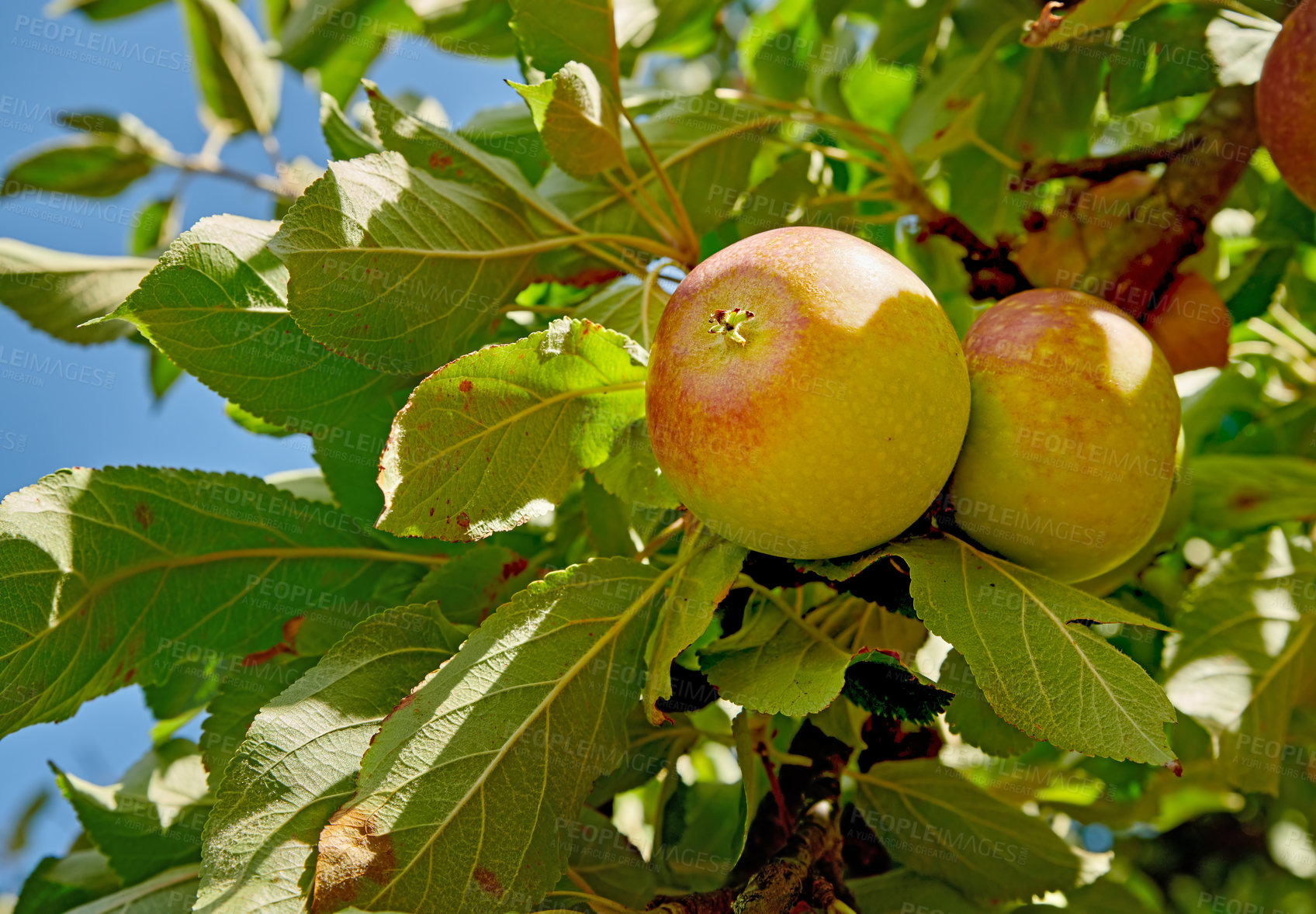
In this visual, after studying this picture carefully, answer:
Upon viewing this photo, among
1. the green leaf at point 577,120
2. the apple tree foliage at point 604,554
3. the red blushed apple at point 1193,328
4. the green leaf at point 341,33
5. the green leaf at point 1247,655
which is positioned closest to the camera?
the apple tree foliage at point 604,554

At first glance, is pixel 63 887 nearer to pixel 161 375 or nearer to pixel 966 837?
pixel 161 375

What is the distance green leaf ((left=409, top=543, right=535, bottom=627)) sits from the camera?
1099mm

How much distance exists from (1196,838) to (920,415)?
385 centimetres

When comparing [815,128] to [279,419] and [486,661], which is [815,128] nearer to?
[279,419]

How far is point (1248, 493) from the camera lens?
128 cm

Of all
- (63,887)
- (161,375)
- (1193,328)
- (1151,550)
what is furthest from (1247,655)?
(161,375)

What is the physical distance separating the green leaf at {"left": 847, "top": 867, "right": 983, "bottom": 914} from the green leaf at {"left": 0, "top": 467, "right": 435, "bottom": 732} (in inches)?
30.4

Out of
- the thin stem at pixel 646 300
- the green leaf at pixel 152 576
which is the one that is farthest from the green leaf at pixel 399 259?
the green leaf at pixel 152 576

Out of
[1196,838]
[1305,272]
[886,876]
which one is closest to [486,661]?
[886,876]

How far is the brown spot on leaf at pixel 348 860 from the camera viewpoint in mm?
730

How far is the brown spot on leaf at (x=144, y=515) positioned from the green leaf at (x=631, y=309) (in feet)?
1.84

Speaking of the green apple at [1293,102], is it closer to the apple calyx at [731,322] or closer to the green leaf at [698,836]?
the apple calyx at [731,322]

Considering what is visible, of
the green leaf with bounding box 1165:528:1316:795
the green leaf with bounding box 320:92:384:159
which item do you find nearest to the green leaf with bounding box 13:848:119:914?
the green leaf with bounding box 320:92:384:159

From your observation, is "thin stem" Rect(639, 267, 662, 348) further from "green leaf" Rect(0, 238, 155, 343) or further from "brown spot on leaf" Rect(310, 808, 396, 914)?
"green leaf" Rect(0, 238, 155, 343)
